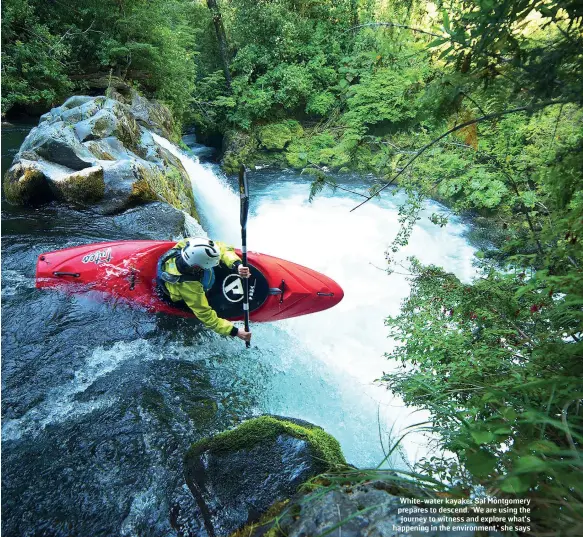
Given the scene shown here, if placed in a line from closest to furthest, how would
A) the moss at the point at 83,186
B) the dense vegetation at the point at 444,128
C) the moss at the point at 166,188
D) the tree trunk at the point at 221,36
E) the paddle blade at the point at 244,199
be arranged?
the dense vegetation at the point at 444,128
the paddle blade at the point at 244,199
the moss at the point at 83,186
the moss at the point at 166,188
the tree trunk at the point at 221,36

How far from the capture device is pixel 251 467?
213 cm

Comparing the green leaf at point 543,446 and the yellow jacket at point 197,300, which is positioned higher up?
the green leaf at point 543,446

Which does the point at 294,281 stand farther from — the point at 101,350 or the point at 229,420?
the point at 101,350

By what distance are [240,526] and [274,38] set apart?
1293 cm

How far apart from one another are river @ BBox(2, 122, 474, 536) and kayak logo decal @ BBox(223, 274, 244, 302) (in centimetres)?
55

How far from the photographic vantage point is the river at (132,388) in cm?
232

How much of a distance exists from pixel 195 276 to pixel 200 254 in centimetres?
25

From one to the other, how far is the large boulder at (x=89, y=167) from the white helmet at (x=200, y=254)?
2668 mm

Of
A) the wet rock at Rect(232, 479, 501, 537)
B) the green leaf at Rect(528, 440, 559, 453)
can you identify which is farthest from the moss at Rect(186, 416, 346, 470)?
the green leaf at Rect(528, 440, 559, 453)

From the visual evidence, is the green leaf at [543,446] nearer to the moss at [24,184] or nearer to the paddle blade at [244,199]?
the paddle blade at [244,199]

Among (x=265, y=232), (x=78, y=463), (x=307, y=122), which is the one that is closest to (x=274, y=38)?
(x=307, y=122)

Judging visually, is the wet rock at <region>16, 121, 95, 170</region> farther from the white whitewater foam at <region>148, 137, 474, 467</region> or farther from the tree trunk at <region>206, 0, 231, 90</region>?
the tree trunk at <region>206, 0, 231, 90</region>

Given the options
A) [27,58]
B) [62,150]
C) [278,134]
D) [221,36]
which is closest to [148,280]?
[62,150]

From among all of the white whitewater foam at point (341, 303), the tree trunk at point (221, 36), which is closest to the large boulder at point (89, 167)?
the white whitewater foam at point (341, 303)
